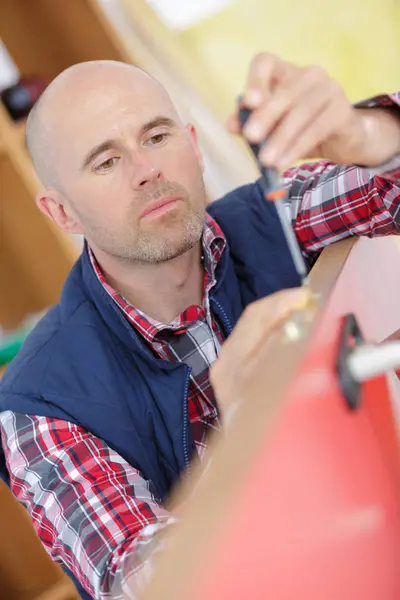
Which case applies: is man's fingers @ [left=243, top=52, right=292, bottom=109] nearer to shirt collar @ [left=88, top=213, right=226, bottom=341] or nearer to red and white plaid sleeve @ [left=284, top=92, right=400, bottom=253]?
red and white plaid sleeve @ [left=284, top=92, right=400, bottom=253]

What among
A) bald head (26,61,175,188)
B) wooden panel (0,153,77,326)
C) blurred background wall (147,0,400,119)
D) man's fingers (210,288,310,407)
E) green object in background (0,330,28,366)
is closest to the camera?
man's fingers (210,288,310,407)

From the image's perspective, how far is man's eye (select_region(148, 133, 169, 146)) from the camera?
111 centimetres

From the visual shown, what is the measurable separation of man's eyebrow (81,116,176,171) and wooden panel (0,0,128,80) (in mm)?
970

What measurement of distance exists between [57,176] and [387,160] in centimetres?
61

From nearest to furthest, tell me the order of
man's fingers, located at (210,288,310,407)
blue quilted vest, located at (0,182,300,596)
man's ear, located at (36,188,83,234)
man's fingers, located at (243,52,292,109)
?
man's fingers, located at (210,288,310,407), man's fingers, located at (243,52,292,109), blue quilted vest, located at (0,182,300,596), man's ear, located at (36,188,83,234)

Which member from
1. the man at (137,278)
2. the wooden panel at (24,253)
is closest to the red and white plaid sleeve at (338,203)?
the man at (137,278)

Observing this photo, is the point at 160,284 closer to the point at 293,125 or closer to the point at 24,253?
the point at 293,125

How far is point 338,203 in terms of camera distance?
1135 mm

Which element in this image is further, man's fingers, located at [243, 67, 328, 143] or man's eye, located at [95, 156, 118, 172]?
man's eye, located at [95, 156, 118, 172]

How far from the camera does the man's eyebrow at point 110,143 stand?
1086mm

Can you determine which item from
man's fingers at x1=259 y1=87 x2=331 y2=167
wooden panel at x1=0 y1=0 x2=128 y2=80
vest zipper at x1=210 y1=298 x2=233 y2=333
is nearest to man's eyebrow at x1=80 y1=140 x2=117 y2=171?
vest zipper at x1=210 y1=298 x2=233 y2=333

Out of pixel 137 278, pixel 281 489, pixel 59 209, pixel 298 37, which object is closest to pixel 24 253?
pixel 59 209

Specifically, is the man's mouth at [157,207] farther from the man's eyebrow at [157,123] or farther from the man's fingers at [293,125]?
the man's fingers at [293,125]

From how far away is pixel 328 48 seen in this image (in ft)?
7.47
